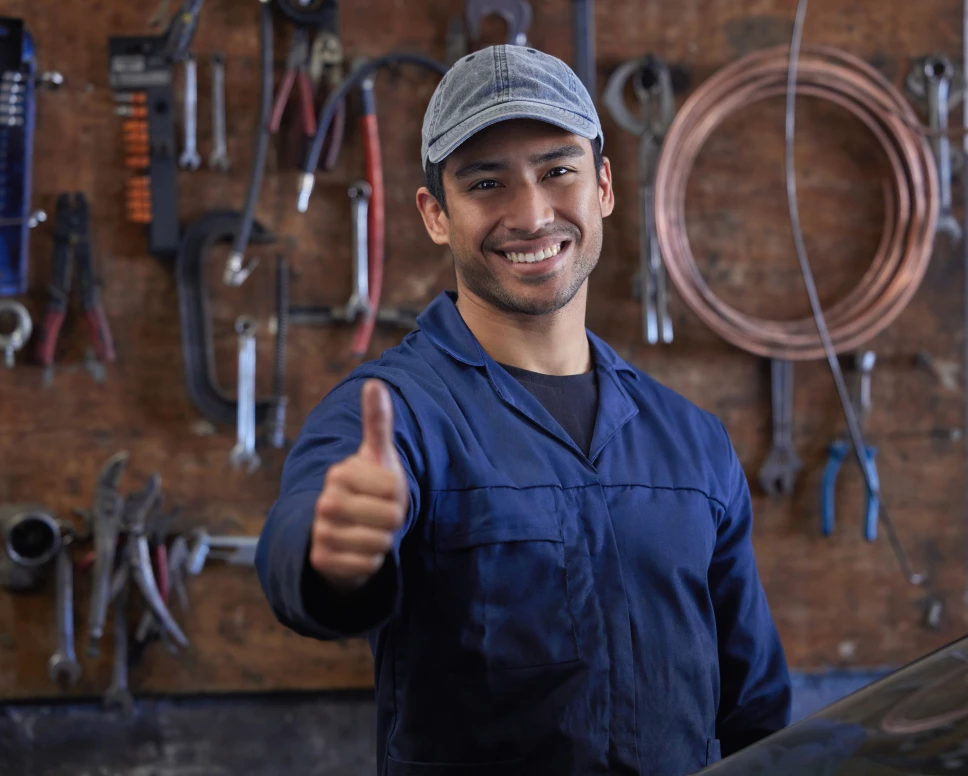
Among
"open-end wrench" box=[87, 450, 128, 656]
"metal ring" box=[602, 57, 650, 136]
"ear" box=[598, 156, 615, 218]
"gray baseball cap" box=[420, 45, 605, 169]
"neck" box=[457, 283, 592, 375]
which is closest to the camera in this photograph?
"gray baseball cap" box=[420, 45, 605, 169]

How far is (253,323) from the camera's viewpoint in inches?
95.0

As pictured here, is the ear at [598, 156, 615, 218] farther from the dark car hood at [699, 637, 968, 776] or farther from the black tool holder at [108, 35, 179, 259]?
the black tool holder at [108, 35, 179, 259]

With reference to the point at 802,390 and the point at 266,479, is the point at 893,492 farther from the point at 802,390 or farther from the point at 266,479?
the point at 266,479

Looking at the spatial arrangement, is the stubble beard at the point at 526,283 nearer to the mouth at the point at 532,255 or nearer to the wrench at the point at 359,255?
the mouth at the point at 532,255

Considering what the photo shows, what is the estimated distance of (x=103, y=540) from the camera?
2.27m

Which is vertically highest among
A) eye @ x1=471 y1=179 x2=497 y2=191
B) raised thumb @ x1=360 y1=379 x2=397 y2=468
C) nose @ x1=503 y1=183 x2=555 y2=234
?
eye @ x1=471 y1=179 x2=497 y2=191

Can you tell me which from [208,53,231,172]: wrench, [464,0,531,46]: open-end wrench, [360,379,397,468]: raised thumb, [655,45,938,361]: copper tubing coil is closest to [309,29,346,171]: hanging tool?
[208,53,231,172]: wrench

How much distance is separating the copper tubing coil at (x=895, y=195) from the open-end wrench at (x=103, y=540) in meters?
1.48

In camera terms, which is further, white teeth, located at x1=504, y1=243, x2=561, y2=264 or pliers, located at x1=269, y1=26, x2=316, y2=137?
pliers, located at x1=269, y1=26, x2=316, y2=137

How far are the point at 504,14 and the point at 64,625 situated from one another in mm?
1866

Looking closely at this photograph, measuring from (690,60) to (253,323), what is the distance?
4.41 ft

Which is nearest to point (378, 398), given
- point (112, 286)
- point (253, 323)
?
point (253, 323)

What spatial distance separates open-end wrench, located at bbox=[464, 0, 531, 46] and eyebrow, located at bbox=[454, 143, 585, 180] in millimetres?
1188

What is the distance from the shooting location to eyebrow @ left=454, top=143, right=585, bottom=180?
4.31ft
